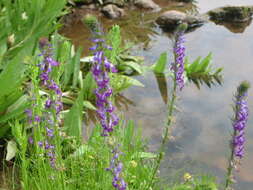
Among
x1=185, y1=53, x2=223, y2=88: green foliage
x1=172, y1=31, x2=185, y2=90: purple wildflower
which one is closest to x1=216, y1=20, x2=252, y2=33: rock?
x1=185, y1=53, x2=223, y2=88: green foliage

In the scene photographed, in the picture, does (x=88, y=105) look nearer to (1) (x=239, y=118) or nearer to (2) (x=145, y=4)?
(1) (x=239, y=118)

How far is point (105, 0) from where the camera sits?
23.8ft

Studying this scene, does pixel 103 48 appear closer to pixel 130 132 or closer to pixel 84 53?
pixel 130 132

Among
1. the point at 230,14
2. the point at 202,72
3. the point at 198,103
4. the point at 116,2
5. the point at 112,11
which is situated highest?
the point at 116,2

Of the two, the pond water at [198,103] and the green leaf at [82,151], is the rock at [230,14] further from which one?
the green leaf at [82,151]

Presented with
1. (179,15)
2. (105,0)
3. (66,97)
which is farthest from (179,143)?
(105,0)

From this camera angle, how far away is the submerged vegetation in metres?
1.65

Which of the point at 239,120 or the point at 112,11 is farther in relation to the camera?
the point at 112,11

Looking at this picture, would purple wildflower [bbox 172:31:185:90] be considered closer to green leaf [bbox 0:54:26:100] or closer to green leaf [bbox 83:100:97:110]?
green leaf [bbox 0:54:26:100]

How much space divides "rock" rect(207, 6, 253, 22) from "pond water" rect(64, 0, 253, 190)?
42cm

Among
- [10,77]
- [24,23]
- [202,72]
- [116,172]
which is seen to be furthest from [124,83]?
[116,172]

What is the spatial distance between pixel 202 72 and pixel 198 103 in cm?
61

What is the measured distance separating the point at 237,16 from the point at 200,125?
11.8 feet

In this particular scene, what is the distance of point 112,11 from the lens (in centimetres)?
683
